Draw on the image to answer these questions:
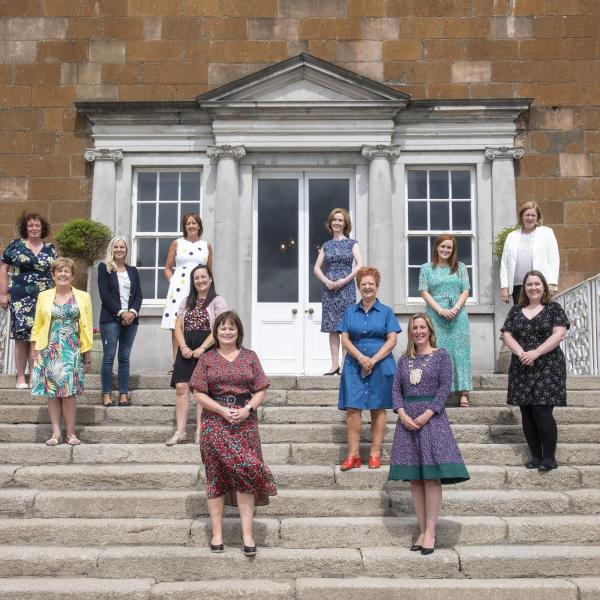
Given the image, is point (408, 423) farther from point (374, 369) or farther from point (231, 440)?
point (231, 440)

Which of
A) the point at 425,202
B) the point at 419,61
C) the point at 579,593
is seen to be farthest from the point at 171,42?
the point at 579,593

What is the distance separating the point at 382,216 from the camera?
9453 mm

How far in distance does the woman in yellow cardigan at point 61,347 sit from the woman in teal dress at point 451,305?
9.91 ft

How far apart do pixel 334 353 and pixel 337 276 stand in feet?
2.61

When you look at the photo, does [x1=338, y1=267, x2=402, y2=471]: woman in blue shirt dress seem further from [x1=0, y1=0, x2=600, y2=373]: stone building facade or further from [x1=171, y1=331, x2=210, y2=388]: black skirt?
[x1=0, y1=0, x2=600, y2=373]: stone building facade

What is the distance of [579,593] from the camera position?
178 inches

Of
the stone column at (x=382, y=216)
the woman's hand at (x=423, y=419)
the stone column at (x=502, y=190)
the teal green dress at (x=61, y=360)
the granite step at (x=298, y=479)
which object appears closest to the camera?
the woman's hand at (x=423, y=419)

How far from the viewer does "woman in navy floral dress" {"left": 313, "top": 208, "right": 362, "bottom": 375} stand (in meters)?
7.59

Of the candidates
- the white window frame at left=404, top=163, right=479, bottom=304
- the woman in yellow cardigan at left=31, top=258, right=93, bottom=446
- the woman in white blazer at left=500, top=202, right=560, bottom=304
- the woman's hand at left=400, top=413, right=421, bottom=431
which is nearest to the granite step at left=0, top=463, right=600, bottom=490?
the woman in yellow cardigan at left=31, top=258, right=93, bottom=446

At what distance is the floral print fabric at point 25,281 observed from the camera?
7.35 m

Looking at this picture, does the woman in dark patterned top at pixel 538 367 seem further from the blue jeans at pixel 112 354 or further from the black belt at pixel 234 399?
the blue jeans at pixel 112 354

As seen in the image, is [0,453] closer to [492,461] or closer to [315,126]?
[492,461]

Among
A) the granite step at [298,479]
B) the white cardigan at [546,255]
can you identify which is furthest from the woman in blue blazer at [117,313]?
the white cardigan at [546,255]

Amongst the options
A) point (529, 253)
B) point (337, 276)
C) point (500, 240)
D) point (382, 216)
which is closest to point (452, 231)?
point (500, 240)
